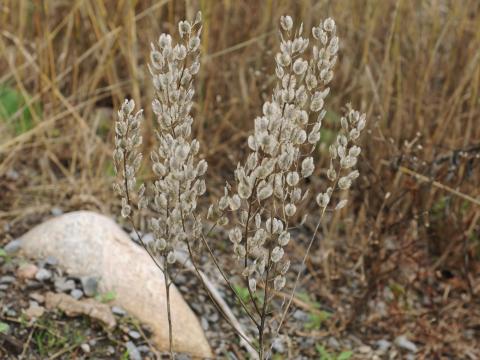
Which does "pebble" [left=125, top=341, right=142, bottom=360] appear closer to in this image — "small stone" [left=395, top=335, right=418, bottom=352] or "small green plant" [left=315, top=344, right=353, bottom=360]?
"small green plant" [left=315, top=344, right=353, bottom=360]

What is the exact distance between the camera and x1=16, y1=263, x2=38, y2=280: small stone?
2.24m

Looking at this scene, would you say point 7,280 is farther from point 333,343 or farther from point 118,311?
point 333,343

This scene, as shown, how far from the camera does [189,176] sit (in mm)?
1406

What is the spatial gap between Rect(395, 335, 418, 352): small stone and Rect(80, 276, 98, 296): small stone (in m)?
0.94

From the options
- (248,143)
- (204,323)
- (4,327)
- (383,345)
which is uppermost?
(248,143)

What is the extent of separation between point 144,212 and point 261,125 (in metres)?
1.41

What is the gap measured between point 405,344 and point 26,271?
1.16m

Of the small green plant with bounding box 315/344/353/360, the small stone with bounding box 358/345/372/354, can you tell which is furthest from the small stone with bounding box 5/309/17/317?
the small stone with bounding box 358/345/372/354

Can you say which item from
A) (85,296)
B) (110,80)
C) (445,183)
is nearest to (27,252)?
(85,296)

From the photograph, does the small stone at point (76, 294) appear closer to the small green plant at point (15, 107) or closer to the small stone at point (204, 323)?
the small stone at point (204, 323)

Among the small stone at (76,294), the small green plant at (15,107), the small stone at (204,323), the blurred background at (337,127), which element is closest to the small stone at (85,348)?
the small stone at (76,294)

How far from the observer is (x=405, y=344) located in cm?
243

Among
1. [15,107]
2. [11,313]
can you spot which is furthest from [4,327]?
[15,107]

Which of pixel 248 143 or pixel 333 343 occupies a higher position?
pixel 248 143
